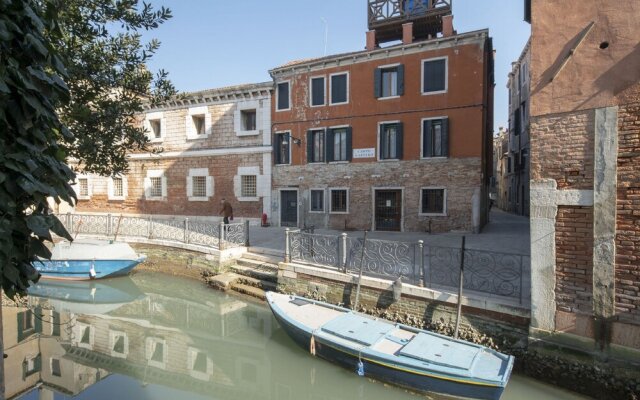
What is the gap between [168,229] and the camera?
13.9 m

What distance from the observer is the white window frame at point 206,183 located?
766 inches

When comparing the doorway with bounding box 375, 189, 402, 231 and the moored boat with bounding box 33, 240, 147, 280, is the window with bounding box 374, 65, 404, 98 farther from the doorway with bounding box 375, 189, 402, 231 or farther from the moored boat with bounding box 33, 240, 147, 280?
the moored boat with bounding box 33, 240, 147, 280

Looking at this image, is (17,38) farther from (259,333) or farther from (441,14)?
(441,14)

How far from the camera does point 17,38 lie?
2055 millimetres

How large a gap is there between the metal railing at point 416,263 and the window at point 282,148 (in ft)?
27.6

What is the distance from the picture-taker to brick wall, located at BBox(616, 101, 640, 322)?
5.27 meters

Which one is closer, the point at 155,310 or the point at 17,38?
the point at 17,38

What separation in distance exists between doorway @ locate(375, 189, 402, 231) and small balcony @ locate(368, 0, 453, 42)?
27.6ft

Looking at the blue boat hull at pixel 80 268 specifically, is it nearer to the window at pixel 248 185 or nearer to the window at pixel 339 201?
the window at pixel 248 185

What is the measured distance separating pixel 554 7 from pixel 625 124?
2.13 m

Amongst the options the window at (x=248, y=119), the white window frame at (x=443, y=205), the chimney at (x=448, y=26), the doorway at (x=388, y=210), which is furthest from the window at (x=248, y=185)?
the chimney at (x=448, y=26)

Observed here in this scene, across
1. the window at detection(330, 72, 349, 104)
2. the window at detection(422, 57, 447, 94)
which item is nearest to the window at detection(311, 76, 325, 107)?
the window at detection(330, 72, 349, 104)

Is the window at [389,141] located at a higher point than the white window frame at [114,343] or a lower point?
higher

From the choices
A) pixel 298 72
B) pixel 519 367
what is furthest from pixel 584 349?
pixel 298 72
